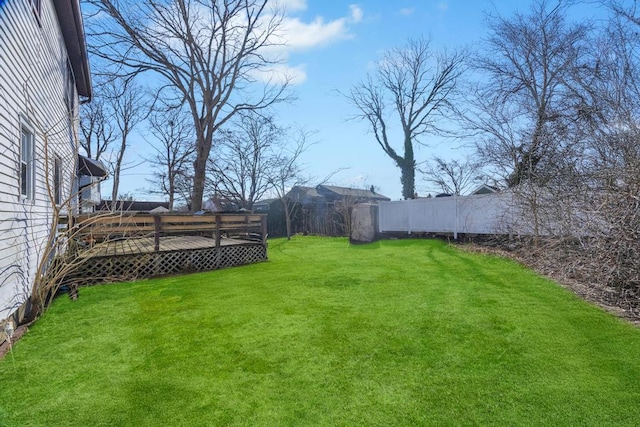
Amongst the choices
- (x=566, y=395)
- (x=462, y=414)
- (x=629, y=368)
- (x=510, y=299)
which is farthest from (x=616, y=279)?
(x=462, y=414)

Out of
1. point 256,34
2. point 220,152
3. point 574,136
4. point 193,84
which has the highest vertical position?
point 256,34

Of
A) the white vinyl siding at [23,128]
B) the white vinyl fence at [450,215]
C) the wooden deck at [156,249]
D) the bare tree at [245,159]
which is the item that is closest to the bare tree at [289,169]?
the bare tree at [245,159]

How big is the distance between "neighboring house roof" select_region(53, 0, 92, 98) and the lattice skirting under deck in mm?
4938

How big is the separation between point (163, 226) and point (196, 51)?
1086 cm

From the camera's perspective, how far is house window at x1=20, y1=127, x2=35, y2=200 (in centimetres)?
500

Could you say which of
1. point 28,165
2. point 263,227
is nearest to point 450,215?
point 263,227

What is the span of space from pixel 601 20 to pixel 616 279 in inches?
264

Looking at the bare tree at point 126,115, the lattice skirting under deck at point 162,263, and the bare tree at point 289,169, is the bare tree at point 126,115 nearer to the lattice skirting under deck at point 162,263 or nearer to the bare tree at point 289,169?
the bare tree at point 289,169

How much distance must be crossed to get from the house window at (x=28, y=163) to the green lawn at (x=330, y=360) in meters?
1.75

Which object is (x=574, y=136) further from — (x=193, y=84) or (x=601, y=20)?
(x=193, y=84)

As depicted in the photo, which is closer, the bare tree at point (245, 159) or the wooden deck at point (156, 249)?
the wooden deck at point (156, 249)

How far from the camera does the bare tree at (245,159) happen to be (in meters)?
19.0

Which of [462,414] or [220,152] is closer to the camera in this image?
[462,414]

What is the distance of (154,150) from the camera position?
25.4m
